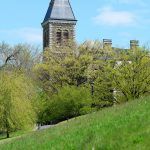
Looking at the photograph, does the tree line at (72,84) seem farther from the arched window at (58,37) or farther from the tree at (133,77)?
the arched window at (58,37)

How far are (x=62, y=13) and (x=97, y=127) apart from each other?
87.5 meters

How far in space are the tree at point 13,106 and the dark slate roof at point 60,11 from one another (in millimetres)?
53624

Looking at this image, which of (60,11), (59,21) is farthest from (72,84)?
(60,11)

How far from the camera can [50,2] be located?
10306 cm

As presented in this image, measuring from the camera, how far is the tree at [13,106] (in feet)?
148

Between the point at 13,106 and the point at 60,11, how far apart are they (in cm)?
5851

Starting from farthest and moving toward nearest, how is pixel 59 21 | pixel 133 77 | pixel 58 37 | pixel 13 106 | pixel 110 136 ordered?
1. pixel 59 21
2. pixel 58 37
3. pixel 133 77
4. pixel 13 106
5. pixel 110 136

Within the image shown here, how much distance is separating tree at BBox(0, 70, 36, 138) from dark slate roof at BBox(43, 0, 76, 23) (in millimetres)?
53624

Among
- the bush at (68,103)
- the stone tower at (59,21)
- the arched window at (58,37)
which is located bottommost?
the bush at (68,103)

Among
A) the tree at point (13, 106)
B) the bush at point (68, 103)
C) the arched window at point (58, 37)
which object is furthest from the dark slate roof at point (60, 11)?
the tree at point (13, 106)

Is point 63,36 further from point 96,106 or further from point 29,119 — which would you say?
point 29,119

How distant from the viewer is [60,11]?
101812 mm

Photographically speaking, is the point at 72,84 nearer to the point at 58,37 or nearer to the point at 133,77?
the point at 133,77

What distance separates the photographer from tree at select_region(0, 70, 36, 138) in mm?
45188
